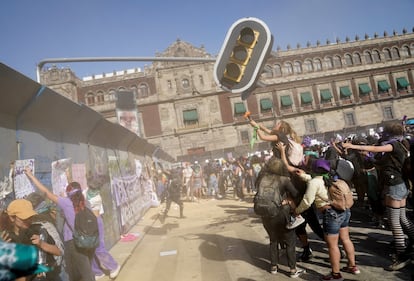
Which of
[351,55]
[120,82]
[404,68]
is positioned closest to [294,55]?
[351,55]

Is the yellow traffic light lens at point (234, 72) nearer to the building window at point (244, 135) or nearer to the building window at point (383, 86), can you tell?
the building window at point (244, 135)

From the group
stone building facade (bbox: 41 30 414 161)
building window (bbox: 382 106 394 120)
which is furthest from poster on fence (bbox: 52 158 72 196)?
building window (bbox: 382 106 394 120)

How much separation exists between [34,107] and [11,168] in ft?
3.64

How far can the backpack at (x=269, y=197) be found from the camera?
4.63 meters

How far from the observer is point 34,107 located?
447cm

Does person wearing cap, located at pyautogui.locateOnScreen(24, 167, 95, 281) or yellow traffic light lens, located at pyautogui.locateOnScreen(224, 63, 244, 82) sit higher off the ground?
yellow traffic light lens, located at pyautogui.locateOnScreen(224, 63, 244, 82)

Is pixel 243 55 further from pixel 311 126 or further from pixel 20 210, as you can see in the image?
pixel 311 126

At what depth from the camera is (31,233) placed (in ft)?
9.87

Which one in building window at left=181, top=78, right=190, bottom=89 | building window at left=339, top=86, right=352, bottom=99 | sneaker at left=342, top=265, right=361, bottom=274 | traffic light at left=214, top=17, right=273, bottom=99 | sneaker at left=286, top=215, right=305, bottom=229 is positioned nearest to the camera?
traffic light at left=214, top=17, right=273, bottom=99

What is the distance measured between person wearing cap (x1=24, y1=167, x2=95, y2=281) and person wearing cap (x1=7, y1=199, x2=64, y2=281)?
98 centimetres

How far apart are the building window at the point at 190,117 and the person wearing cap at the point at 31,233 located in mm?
35653

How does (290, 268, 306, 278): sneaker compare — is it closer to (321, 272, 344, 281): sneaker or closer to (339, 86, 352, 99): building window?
(321, 272, 344, 281): sneaker

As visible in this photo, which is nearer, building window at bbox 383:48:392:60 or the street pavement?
the street pavement

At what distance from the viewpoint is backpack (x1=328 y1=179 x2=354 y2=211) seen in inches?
159
